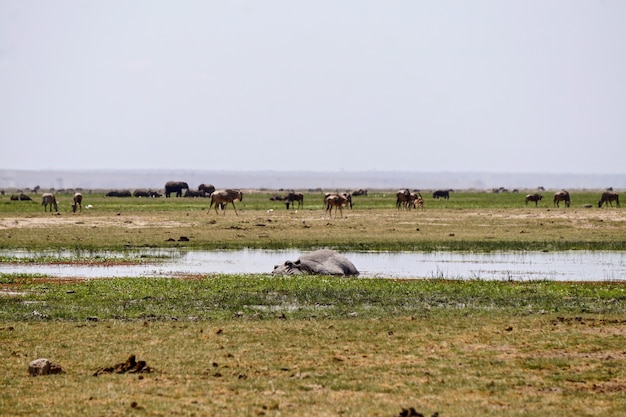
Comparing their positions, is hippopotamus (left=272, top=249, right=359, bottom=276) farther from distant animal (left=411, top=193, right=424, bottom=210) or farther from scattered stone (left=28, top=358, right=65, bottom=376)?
distant animal (left=411, top=193, right=424, bottom=210)

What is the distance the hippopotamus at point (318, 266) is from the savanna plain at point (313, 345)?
1.04 meters

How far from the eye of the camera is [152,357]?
14500 millimetres

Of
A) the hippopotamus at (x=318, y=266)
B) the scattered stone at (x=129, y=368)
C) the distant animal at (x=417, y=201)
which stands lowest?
the scattered stone at (x=129, y=368)

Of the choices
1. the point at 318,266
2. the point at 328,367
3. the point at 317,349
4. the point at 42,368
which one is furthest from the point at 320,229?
the point at 42,368

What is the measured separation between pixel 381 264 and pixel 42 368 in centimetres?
1983

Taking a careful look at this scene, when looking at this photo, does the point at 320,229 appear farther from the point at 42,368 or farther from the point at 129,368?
the point at 42,368

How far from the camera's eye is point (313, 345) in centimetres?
1543

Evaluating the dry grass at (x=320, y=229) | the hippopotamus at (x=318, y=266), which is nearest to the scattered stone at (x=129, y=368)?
the hippopotamus at (x=318, y=266)

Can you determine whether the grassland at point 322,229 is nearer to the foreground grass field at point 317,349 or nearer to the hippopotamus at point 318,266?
the hippopotamus at point 318,266

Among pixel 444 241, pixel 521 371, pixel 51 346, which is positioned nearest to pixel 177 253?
pixel 444 241

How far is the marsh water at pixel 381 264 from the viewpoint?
27969 mm

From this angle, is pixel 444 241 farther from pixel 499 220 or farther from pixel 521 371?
pixel 521 371

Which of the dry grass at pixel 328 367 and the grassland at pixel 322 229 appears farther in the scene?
the grassland at pixel 322 229

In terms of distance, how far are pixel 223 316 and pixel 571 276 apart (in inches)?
532
